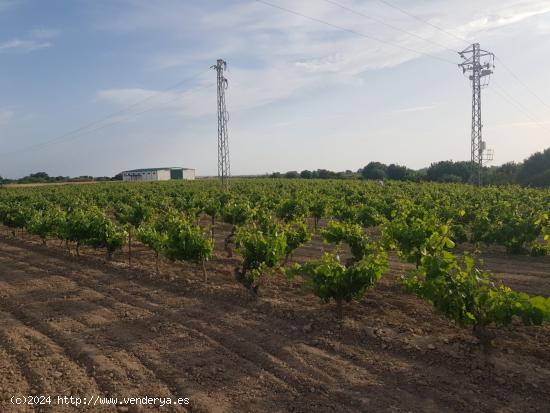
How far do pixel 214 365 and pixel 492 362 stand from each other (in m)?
4.01

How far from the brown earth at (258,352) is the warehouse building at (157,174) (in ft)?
291

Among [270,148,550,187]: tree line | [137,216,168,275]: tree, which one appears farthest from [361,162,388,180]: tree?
[137,216,168,275]: tree

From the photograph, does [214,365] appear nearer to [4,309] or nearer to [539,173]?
[4,309]

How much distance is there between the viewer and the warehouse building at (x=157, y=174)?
98.3 m

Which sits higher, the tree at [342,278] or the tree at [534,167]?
the tree at [534,167]

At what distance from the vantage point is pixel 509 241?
14.7 meters

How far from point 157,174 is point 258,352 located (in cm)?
10053

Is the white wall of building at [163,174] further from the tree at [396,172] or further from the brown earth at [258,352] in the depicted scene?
the brown earth at [258,352]

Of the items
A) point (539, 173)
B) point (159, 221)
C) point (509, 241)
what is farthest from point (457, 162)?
point (159, 221)

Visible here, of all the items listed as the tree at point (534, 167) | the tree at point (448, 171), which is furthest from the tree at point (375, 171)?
the tree at point (534, 167)

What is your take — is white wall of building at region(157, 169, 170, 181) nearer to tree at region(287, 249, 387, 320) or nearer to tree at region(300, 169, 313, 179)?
tree at region(300, 169, 313, 179)

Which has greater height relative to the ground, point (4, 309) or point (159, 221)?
point (159, 221)

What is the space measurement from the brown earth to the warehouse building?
8865cm

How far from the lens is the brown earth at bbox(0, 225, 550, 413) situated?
5.64 m
